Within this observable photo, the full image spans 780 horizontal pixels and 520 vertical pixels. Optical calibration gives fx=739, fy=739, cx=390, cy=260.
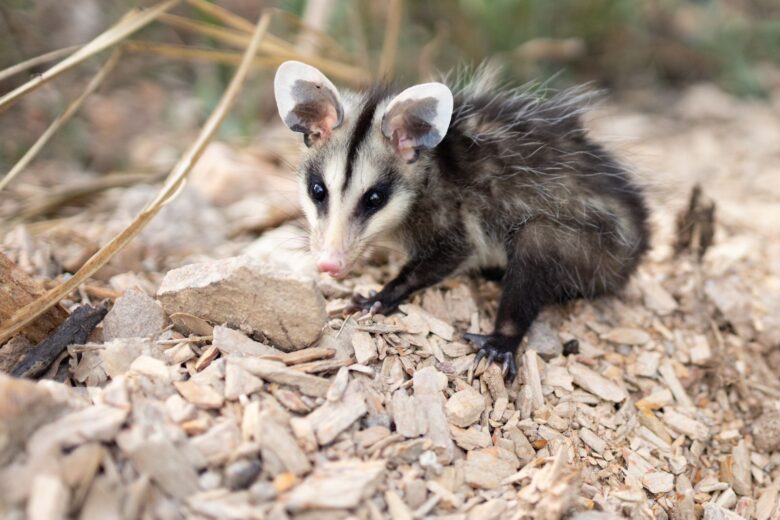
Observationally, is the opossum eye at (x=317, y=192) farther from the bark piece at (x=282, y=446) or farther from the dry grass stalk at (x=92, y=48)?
the dry grass stalk at (x=92, y=48)

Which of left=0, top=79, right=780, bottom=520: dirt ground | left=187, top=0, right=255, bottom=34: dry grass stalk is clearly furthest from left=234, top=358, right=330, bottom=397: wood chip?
left=187, top=0, right=255, bottom=34: dry grass stalk

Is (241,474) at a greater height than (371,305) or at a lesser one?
greater

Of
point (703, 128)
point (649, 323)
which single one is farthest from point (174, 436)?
point (703, 128)

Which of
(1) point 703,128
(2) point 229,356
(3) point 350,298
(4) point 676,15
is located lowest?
(1) point 703,128

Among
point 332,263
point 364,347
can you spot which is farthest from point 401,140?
point 364,347

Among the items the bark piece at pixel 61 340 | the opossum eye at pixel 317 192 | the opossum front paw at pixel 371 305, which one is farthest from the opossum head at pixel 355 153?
the bark piece at pixel 61 340

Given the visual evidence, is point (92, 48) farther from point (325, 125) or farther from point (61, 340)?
point (61, 340)

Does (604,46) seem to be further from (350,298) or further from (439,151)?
(350,298)
